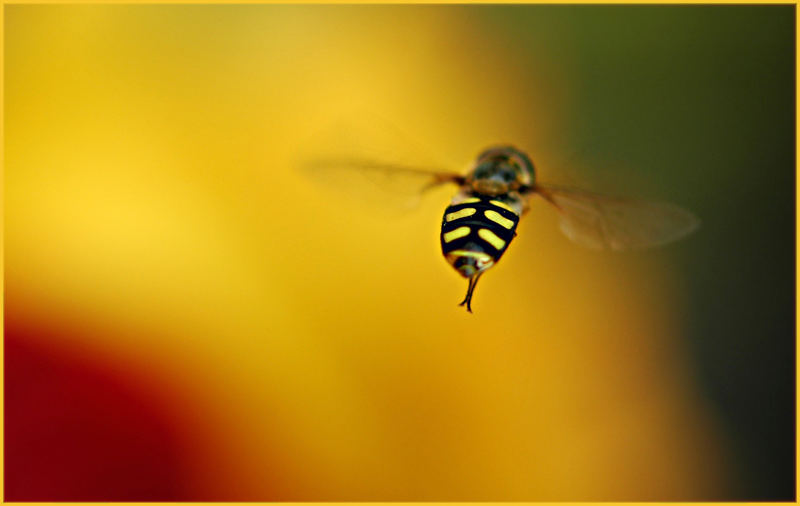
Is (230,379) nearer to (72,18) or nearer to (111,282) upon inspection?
(111,282)

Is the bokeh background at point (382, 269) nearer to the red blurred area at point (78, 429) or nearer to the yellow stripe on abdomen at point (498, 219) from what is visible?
the red blurred area at point (78, 429)

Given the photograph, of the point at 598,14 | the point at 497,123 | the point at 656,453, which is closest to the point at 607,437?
the point at 656,453

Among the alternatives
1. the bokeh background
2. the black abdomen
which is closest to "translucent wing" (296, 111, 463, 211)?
the black abdomen

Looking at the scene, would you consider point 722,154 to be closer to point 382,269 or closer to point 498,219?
point 382,269

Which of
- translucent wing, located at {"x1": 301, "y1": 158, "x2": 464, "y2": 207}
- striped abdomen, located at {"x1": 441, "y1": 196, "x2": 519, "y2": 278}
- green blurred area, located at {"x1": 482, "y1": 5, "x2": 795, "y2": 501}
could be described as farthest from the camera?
green blurred area, located at {"x1": 482, "y1": 5, "x2": 795, "y2": 501}

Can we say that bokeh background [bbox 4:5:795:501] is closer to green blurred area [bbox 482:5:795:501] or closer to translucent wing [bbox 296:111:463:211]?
green blurred area [bbox 482:5:795:501]

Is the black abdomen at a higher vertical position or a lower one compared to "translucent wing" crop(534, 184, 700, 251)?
lower

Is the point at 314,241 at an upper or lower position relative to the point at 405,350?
upper

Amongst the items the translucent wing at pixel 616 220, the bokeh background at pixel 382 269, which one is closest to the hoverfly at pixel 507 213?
the translucent wing at pixel 616 220
